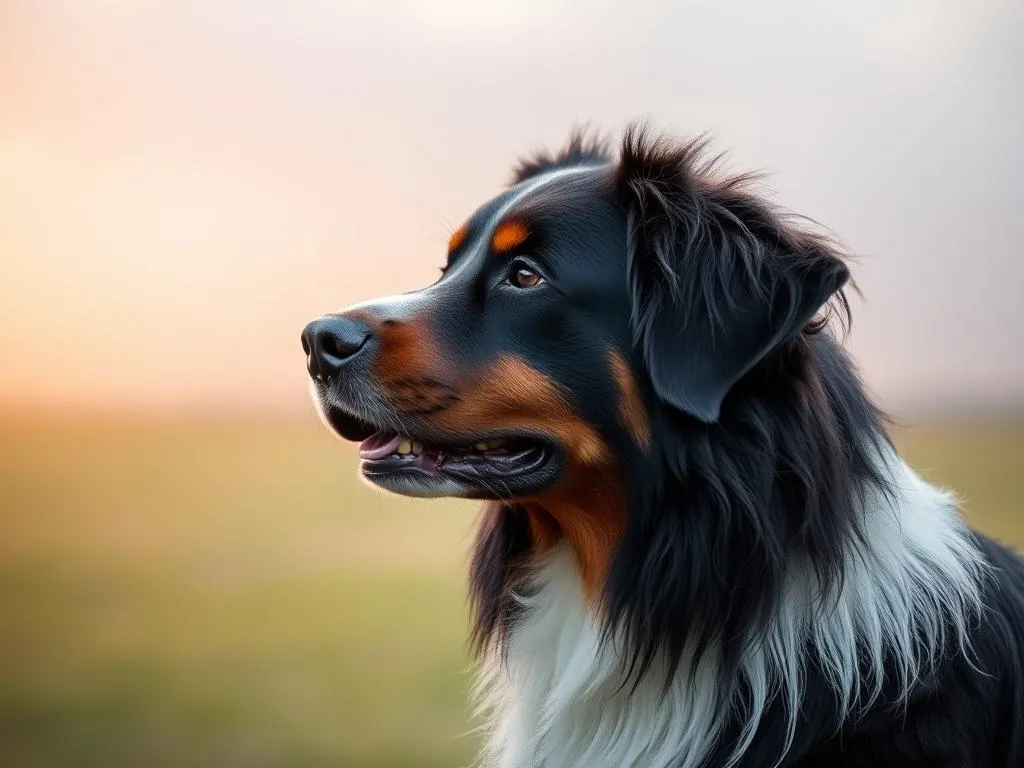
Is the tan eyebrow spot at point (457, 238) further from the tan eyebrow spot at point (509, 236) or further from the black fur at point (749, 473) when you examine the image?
the black fur at point (749, 473)

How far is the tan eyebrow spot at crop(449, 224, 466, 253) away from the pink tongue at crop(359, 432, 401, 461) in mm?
520

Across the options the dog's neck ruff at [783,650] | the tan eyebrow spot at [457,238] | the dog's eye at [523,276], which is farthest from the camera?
the tan eyebrow spot at [457,238]

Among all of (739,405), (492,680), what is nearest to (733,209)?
(739,405)

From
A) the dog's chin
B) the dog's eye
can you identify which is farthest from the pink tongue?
the dog's eye

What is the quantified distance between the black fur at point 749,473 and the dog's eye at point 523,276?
140 millimetres

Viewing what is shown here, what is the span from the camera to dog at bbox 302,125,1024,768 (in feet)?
6.66

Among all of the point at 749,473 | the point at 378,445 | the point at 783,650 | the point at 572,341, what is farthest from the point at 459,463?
the point at 783,650

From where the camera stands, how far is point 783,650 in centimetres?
209

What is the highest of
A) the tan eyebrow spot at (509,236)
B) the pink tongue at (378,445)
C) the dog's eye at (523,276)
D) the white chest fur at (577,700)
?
the tan eyebrow spot at (509,236)

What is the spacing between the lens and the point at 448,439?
213 centimetres

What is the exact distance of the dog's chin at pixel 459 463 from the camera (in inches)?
83.4

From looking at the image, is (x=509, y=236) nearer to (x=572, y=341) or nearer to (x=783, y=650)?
(x=572, y=341)

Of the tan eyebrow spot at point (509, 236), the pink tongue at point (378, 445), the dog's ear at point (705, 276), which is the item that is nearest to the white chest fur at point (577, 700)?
the pink tongue at point (378, 445)

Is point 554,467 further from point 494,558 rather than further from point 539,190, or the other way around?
point 539,190
